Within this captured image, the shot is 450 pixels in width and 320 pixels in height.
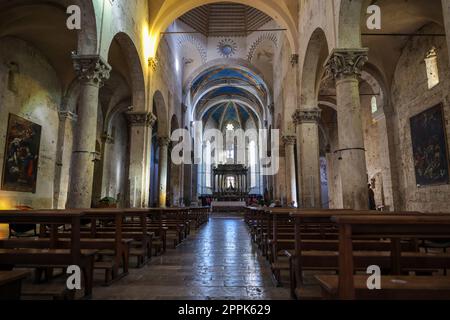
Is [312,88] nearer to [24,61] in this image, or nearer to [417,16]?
[417,16]

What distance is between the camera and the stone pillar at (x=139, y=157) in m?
12.1

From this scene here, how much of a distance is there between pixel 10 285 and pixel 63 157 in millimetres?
12735

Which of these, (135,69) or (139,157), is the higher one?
(135,69)

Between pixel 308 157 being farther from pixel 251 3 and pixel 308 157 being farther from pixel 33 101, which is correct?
pixel 33 101

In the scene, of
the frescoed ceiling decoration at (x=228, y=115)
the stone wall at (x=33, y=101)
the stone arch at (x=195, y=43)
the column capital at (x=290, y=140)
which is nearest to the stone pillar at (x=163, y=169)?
the stone wall at (x=33, y=101)

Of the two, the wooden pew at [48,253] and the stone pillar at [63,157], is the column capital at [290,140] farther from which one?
the wooden pew at [48,253]

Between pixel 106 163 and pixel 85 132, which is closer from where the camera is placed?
pixel 85 132

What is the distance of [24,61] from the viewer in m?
10.9

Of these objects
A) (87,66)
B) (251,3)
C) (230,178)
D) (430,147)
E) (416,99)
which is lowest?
(430,147)

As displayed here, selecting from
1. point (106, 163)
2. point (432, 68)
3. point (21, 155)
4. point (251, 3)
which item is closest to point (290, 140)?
point (432, 68)

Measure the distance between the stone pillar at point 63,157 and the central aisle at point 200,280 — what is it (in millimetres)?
9560

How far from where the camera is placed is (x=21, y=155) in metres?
10.6

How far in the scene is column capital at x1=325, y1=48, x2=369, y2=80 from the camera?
6.80 m
